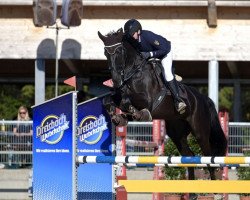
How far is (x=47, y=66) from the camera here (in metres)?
19.3

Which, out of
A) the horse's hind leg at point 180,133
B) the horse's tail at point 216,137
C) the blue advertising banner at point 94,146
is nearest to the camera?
the blue advertising banner at point 94,146

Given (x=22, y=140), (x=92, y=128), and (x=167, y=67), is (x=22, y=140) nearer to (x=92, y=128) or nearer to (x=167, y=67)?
(x=167, y=67)

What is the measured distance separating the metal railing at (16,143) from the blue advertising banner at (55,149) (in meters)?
4.04

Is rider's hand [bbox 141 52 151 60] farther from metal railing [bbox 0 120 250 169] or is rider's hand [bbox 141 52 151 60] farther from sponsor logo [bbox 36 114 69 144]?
metal railing [bbox 0 120 250 169]

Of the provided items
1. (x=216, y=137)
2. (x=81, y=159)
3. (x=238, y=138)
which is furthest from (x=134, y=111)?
(x=238, y=138)

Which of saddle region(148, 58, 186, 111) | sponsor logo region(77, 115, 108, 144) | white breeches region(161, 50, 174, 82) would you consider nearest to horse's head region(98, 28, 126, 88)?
sponsor logo region(77, 115, 108, 144)

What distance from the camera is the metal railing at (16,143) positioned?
11.7 meters

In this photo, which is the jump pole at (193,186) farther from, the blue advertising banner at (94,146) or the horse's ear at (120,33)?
the horse's ear at (120,33)

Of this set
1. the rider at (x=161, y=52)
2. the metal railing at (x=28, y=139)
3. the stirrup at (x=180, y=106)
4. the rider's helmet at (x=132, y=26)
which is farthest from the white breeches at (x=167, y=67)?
the metal railing at (x=28, y=139)

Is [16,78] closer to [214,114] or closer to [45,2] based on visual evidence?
[45,2]

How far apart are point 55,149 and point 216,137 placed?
265 centimetres

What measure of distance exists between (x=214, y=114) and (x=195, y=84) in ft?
39.4

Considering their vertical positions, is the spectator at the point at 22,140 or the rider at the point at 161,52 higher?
the rider at the point at 161,52

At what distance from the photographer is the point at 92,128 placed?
8.04 m
